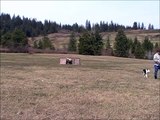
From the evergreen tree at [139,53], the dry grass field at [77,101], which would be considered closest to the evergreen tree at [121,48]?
the evergreen tree at [139,53]

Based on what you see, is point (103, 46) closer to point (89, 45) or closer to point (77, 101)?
point (89, 45)

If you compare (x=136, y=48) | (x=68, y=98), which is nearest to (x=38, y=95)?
(x=68, y=98)

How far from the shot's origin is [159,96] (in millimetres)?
15781

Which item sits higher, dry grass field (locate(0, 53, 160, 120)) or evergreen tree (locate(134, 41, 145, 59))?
dry grass field (locate(0, 53, 160, 120))

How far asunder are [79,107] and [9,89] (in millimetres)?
4427

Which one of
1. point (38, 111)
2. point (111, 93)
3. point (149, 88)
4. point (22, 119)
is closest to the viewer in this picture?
point (22, 119)

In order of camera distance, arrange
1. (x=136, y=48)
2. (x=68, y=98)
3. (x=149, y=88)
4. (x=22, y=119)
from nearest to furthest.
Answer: (x=22, y=119), (x=68, y=98), (x=149, y=88), (x=136, y=48)

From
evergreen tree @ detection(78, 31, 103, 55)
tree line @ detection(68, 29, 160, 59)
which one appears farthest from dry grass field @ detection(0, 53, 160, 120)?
evergreen tree @ detection(78, 31, 103, 55)

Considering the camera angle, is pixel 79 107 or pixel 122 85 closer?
pixel 79 107

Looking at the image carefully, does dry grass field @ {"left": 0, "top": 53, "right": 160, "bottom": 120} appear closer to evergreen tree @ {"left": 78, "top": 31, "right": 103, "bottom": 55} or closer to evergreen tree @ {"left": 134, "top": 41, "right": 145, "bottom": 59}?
evergreen tree @ {"left": 78, "top": 31, "right": 103, "bottom": 55}

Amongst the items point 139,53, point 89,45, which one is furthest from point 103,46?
point 139,53

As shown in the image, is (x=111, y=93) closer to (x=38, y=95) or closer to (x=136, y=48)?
(x=38, y=95)

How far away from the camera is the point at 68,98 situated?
1485cm

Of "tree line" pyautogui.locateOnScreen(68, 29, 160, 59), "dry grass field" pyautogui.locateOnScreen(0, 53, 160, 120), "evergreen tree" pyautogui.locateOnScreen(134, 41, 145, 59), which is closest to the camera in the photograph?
"dry grass field" pyautogui.locateOnScreen(0, 53, 160, 120)
